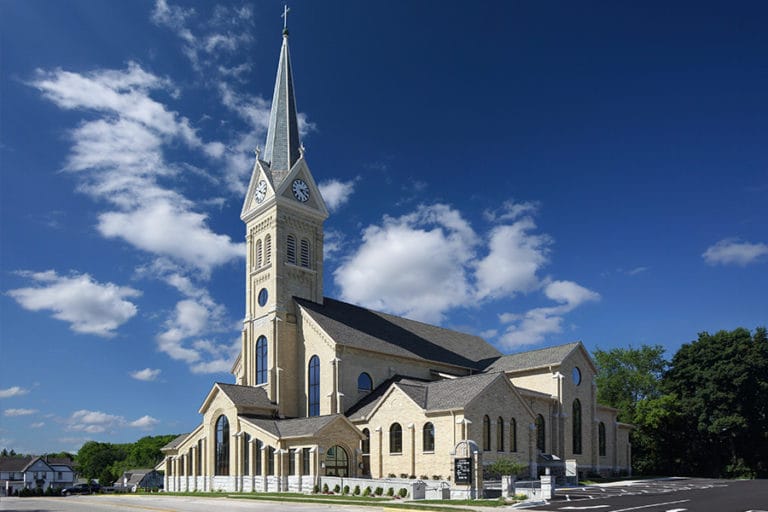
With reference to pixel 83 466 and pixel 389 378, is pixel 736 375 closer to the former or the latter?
pixel 389 378

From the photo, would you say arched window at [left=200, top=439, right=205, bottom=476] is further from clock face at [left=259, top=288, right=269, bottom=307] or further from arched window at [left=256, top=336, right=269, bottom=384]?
clock face at [left=259, top=288, right=269, bottom=307]

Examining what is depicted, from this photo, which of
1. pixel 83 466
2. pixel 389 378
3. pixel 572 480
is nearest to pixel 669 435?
pixel 572 480

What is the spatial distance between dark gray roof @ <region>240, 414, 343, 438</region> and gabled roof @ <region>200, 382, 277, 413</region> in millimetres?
969

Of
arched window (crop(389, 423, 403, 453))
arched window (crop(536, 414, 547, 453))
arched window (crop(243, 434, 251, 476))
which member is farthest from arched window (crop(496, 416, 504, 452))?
arched window (crop(243, 434, 251, 476))

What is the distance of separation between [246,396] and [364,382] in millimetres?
8772

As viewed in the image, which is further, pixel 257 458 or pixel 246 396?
pixel 246 396

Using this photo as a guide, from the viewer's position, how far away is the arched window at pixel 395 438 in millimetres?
43531

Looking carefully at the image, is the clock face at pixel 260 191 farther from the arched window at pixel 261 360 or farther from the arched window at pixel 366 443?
the arched window at pixel 366 443

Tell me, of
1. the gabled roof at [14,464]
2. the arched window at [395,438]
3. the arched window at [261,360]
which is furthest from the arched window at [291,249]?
the gabled roof at [14,464]

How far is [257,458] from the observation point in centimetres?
4556

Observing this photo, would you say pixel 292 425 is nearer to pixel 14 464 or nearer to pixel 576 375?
pixel 576 375

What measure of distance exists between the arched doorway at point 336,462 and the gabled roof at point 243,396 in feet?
25.6

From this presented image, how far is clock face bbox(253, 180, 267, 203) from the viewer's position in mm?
55875

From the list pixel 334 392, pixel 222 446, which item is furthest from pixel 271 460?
pixel 334 392
